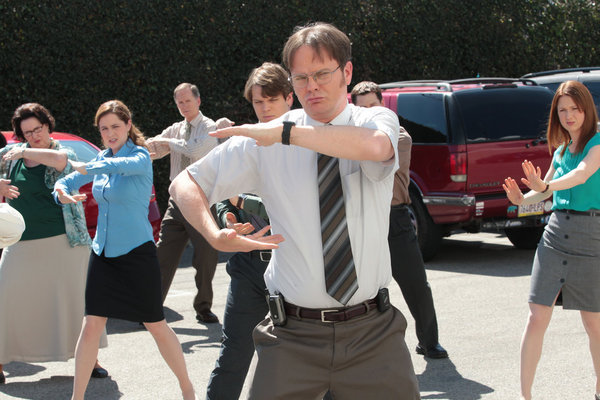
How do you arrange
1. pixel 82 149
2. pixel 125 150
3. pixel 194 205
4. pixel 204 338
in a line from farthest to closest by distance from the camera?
1. pixel 82 149
2. pixel 204 338
3. pixel 125 150
4. pixel 194 205

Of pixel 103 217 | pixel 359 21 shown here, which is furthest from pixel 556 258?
pixel 359 21

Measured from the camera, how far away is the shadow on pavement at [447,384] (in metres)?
5.24

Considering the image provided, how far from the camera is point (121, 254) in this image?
515cm

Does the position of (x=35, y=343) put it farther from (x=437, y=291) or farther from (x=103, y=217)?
(x=437, y=291)

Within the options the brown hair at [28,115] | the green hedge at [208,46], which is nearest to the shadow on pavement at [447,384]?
the brown hair at [28,115]

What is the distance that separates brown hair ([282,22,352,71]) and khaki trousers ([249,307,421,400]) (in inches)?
36.9

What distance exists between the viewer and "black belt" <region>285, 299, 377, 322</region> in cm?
298

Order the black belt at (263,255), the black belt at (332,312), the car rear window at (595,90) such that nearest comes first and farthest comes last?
the black belt at (332,312)
the black belt at (263,255)
the car rear window at (595,90)

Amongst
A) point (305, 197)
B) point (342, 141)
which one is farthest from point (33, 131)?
point (342, 141)

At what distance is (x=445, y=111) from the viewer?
970cm

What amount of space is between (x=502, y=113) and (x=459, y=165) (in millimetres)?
934

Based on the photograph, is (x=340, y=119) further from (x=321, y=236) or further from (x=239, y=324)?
(x=239, y=324)

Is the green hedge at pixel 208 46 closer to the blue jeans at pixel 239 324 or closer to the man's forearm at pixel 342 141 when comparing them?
the blue jeans at pixel 239 324

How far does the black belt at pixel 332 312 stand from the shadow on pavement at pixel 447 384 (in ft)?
7.99
